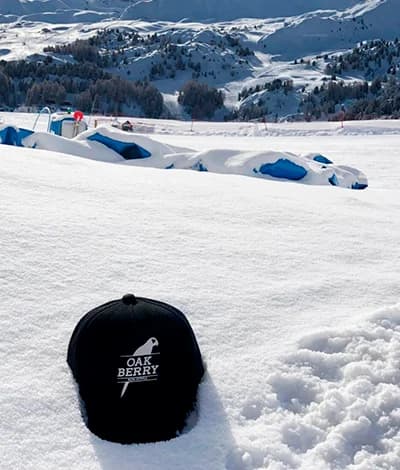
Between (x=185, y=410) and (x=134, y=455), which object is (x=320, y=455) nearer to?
(x=185, y=410)

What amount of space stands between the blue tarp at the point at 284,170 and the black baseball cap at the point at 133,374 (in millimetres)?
5182

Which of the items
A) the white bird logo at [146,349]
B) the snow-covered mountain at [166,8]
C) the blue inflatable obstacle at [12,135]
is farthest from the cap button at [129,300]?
the snow-covered mountain at [166,8]

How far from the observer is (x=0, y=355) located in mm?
1938

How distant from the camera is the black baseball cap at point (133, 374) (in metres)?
1.77

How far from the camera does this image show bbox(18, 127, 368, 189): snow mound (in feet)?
22.8

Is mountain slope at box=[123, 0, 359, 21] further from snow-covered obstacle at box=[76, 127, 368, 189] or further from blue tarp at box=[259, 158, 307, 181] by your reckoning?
blue tarp at box=[259, 158, 307, 181]

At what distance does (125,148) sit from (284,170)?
6.80 feet

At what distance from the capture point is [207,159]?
7156 mm

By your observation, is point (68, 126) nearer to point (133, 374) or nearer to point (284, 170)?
point (284, 170)

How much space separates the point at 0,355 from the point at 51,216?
131 cm

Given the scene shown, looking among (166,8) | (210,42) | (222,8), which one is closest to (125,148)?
(210,42)

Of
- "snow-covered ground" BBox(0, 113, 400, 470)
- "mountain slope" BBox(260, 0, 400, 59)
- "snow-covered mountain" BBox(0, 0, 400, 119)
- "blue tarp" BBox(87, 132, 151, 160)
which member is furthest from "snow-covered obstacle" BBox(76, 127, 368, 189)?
"mountain slope" BBox(260, 0, 400, 59)

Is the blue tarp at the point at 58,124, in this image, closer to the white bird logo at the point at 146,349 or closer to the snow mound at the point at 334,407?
the snow mound at the point at 334,407

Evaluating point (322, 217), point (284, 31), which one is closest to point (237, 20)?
point (284, 31)
